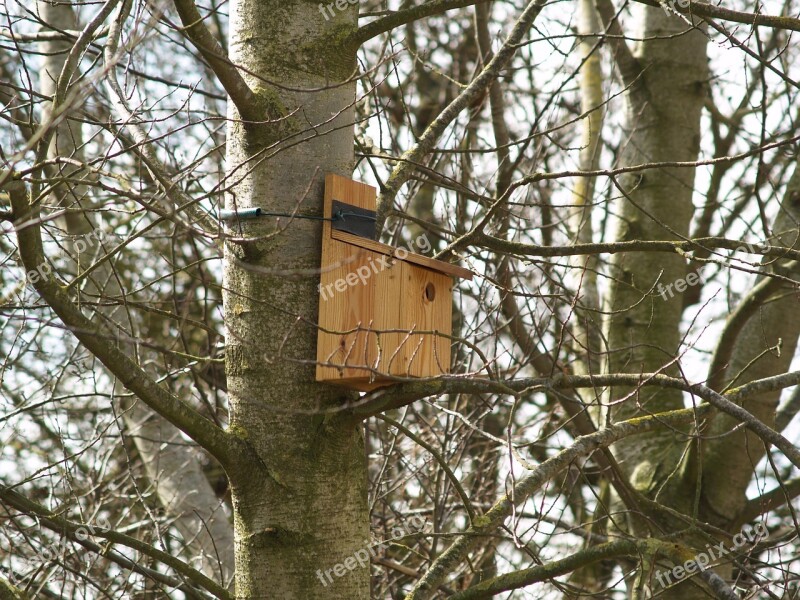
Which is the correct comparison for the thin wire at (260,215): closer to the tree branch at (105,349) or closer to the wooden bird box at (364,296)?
the wooden bird box at (364,296)

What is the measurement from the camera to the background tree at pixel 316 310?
2.39 meters

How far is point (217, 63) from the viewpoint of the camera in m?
2.34

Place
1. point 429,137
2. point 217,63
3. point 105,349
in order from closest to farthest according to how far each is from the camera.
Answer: point 105,349 < point 217,63 < point 429,137

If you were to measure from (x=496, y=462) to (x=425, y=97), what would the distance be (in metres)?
4.22

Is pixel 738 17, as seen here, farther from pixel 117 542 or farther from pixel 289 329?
pixel 117 542

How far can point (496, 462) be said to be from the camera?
17.6ft

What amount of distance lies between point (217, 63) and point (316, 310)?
A: 697mm

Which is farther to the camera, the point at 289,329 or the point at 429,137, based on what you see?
the point at 429,137

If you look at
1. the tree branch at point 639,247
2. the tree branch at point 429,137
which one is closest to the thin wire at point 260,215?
the tree branch at point 429,137

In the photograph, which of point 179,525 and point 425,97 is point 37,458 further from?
point 425,97

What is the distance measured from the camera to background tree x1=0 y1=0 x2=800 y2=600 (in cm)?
239

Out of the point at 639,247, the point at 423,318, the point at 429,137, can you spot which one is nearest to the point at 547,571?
the point at 423,318

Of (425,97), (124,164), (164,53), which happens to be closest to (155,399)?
(124,164)

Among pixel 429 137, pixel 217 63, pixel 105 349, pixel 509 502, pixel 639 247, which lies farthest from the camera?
pixel 429 137
